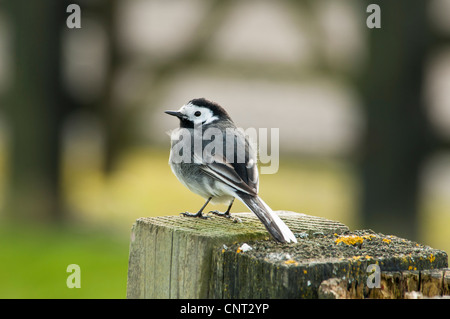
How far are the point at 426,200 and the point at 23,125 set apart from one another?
15.7 ft

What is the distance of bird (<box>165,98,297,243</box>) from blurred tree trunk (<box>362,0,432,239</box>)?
2.91 m

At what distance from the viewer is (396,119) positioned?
6.89m

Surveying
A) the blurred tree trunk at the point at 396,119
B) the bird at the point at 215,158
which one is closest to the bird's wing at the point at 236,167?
the bird at the point at 215,158

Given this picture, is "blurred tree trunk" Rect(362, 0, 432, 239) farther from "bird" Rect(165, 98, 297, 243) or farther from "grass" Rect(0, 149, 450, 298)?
"bird" Rect(165, 98, 297, 243)

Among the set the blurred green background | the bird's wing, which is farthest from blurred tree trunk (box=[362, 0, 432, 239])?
the bird's wing

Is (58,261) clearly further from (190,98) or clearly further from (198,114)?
(198,114)

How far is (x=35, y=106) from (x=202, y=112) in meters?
4.39

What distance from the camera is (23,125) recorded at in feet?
27.5

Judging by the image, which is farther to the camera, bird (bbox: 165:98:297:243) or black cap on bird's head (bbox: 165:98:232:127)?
black cap on bird's head (bbox: 165:98:232:127)

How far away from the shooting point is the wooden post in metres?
2.56

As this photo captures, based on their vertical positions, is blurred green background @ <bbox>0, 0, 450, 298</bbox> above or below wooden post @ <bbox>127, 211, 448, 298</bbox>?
above

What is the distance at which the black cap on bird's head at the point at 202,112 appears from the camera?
448 cm
